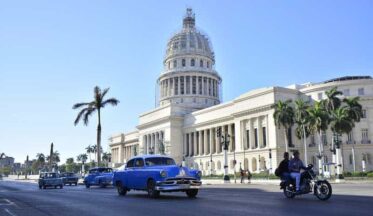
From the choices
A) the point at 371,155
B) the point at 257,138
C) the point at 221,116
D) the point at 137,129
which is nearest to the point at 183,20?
the point at 137,129

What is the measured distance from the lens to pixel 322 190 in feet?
48.3

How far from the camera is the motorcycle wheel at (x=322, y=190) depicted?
14531 millimetres

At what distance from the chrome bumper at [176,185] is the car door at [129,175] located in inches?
103

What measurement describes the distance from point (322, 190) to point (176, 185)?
584 cm

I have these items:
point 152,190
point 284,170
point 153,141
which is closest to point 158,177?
point 152,190

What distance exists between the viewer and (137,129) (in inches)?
5054

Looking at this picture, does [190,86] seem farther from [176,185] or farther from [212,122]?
[176,185]

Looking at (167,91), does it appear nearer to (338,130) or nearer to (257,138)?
(257,138)

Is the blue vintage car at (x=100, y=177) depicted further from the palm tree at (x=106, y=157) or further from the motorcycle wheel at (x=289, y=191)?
the palm tree at (x=106, y=157)

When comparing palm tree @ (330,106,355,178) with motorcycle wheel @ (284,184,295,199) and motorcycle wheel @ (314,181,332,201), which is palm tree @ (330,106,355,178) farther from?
motorcycle wheel @ (314,181,332,201)

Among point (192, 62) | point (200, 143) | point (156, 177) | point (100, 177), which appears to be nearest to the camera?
point (156, 177)

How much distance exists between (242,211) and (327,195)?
457 centimetres

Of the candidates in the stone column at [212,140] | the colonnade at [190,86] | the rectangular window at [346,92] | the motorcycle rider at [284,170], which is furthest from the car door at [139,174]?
the colonnade at [190,86]

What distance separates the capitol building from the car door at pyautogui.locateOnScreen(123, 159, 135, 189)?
44.0 metres
